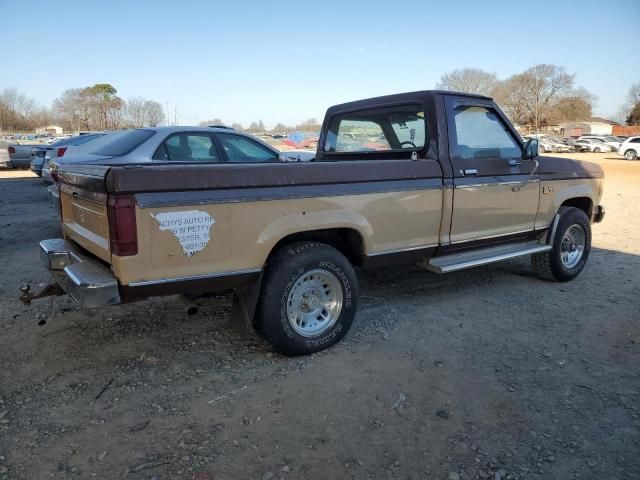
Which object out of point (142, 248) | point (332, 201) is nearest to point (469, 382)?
point (332, 201)

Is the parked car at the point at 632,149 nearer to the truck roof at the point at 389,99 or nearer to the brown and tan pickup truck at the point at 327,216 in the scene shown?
the brown and tan pickup truck at the point at 327,216

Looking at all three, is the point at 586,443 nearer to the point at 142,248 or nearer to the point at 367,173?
the point at 367,173

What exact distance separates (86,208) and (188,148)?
12.1 ft

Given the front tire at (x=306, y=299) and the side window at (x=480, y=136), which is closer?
the front tire at (x=306, y=299)

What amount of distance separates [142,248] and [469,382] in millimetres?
2275

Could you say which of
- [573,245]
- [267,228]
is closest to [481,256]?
[573,245]

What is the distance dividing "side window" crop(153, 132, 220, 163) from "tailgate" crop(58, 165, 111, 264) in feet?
9.42

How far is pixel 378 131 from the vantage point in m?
5.03

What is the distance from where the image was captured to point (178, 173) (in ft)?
9.75

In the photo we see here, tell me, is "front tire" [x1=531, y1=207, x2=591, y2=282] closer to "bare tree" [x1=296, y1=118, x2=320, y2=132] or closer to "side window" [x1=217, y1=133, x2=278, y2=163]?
"side window" [x1=217, y1=133, x2=278, y2=163]

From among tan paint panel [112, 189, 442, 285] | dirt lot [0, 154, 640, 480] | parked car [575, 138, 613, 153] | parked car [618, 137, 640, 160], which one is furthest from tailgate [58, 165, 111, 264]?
parked car [575, 138, 613, 153]

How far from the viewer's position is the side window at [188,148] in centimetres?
689

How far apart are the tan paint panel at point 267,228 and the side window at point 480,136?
631mm

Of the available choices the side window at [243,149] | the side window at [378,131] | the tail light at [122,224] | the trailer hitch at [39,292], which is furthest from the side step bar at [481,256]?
the side window at [243,149]
